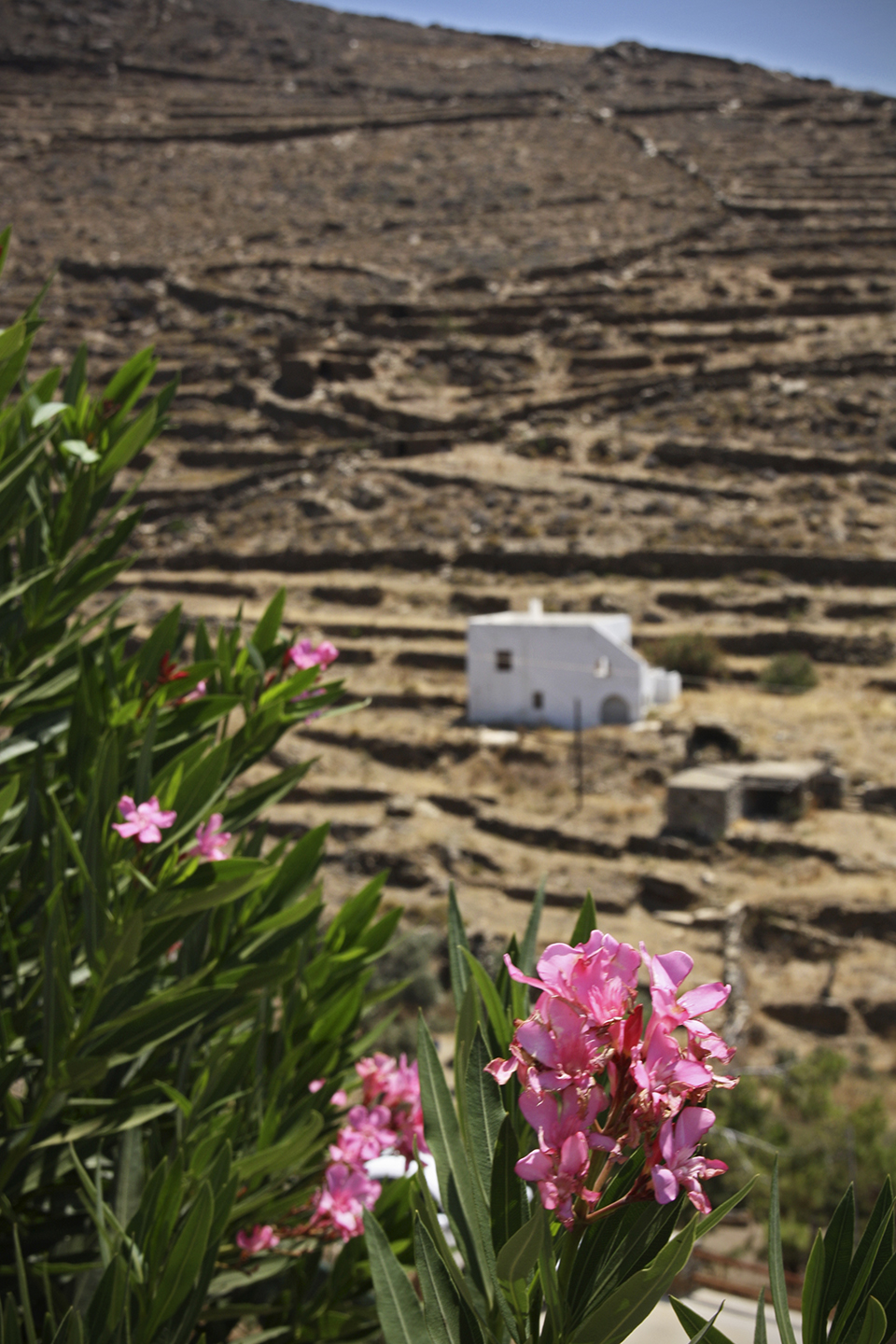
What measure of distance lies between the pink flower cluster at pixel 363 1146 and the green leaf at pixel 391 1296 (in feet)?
1.82

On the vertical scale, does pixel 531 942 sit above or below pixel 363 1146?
above

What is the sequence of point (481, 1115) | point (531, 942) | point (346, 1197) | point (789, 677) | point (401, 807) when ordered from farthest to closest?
point (789, 677), point (401, 807), point (346, 1197), point (531, 942), point (481, 1115)

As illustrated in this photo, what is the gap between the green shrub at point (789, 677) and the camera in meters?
18.0

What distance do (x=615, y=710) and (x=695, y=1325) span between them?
16911mm

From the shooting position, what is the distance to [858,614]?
19.9m

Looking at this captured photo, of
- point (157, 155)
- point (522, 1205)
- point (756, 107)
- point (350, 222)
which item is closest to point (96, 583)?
point (522, 1205)

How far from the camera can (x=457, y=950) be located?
1.05 meters

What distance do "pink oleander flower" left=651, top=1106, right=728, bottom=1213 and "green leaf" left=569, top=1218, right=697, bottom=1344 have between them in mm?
25

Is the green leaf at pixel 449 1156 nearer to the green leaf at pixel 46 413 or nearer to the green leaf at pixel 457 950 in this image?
the green leaf at pixel 457 950

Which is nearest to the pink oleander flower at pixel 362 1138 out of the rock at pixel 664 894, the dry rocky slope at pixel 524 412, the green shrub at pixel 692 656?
the dry rocky slope at pixel 524 412

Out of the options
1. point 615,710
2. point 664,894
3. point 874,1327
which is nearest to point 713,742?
point 615,710

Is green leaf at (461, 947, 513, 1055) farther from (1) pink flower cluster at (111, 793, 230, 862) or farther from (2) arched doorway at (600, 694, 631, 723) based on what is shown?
(2) arched doorway at (600, 694, 631, 723)

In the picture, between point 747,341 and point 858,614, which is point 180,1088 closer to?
point 858,614

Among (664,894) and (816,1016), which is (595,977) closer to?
(816,1016)
